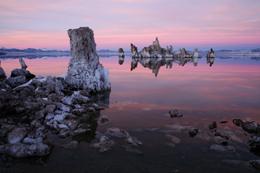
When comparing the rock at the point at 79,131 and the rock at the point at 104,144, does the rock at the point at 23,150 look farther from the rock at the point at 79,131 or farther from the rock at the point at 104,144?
the rock at the point at 79,131

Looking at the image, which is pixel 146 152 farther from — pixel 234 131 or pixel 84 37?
pixel 84 37

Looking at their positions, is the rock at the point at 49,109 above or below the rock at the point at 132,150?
above

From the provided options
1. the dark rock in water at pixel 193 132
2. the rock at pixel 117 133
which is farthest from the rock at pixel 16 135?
the dark rock in water at pixel 193 132

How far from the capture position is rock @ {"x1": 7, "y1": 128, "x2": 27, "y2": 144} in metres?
9.95

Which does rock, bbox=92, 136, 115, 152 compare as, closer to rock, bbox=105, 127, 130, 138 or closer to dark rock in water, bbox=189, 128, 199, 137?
rock, bbox=105, 127, 130, 138

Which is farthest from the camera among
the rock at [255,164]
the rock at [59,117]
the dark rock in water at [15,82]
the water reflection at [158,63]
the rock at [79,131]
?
the water reflection at [158,63]

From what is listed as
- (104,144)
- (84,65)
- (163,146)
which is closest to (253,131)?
(163,146)

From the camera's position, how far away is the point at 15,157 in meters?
8.89

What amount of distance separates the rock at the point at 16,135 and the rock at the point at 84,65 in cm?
1273

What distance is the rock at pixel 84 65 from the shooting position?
76.4 feet

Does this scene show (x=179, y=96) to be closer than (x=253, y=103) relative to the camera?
No

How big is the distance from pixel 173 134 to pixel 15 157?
689 centimetres

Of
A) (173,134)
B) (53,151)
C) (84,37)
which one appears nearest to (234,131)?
(173,134)

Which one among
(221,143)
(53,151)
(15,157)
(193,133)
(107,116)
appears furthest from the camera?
(107,116)
